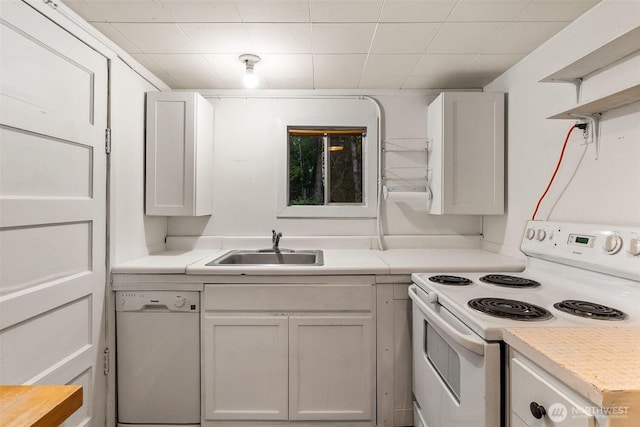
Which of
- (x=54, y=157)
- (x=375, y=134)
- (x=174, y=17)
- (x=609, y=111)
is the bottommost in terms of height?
(x=54, y=157)

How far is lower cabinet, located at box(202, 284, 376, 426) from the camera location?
1.52 m

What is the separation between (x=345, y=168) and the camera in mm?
2275

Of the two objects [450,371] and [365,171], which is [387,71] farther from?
[450,371]

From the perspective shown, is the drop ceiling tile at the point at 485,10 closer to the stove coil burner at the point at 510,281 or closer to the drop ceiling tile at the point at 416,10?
the drop ceiling tile at the point at 416,10

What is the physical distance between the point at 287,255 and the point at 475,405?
1.42 metres

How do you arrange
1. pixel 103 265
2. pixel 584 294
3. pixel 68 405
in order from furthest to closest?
1. pixel 103 265
2. pixel 584 294
3. pixel 68 405

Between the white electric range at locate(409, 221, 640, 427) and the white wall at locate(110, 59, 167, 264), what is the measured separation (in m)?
1.65

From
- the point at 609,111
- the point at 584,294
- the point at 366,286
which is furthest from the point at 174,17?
the point at 584,294

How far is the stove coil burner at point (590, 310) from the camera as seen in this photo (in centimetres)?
93

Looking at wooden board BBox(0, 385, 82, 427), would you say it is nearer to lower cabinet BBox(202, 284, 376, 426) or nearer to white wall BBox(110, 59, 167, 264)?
lower cabinet BBox(202, 284, 376, 426)

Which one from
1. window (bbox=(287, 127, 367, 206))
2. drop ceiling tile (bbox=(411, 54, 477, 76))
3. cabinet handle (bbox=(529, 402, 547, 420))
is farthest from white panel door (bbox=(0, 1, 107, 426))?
drop ceiling tile (bbox=(411, 54, 477, 76))

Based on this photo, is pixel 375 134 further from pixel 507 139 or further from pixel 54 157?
pixel 54 157

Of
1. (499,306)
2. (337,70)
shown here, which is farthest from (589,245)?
(337,70)

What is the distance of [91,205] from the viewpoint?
55.9 inches
